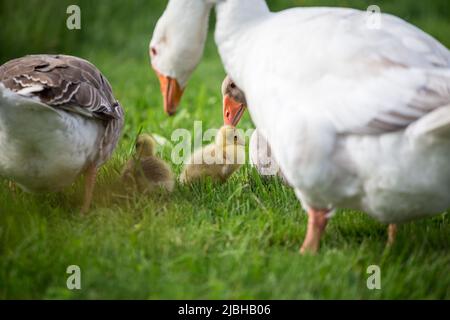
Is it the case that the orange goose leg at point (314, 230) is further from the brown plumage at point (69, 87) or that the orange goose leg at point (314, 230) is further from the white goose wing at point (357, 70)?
the brown plumage at point (69, 87)

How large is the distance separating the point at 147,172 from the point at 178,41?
135 cm

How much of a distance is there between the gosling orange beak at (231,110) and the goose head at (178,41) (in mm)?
1467

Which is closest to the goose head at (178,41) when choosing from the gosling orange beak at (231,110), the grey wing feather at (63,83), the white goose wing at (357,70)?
the white goose wing at (357,70)

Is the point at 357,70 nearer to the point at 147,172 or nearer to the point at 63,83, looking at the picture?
the point at 63,83

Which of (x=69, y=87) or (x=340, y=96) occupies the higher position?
(x=69, y=87)

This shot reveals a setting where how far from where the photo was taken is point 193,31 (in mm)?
3812

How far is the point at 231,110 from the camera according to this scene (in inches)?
215

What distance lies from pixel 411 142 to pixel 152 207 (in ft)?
5.61

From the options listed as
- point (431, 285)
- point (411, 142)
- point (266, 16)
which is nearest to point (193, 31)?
point (266, 16)

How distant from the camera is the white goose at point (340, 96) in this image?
3.33 m

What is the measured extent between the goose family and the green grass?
0.75ft

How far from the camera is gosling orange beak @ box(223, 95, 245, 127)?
213 inches

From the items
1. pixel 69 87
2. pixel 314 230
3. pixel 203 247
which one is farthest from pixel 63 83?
pixel 314 230
